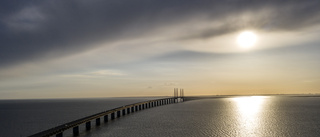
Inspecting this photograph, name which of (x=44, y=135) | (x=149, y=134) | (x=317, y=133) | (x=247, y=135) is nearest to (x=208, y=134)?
(x=247, y=135)

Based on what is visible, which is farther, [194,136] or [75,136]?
[75,136]

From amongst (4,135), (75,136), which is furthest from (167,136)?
(4,135)

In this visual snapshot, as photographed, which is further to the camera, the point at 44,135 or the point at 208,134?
the point at 208,134

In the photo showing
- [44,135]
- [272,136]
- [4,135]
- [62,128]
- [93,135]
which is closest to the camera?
[44,135]

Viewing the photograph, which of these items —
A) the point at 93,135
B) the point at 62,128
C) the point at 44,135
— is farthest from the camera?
the point at 93,135

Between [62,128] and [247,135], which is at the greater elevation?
[62,128]

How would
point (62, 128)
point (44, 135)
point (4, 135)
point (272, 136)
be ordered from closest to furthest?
point (44, 135) → point (62, 128) → point (272, 136) → point (4, 135)

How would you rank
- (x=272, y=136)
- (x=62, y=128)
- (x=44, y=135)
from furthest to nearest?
(x=272, y=136) → (x=62, y=128) → (x=44, y=135)

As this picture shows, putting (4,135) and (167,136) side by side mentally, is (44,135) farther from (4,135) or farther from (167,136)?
(4,135)

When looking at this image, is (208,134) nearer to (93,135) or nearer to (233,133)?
(233,133)
